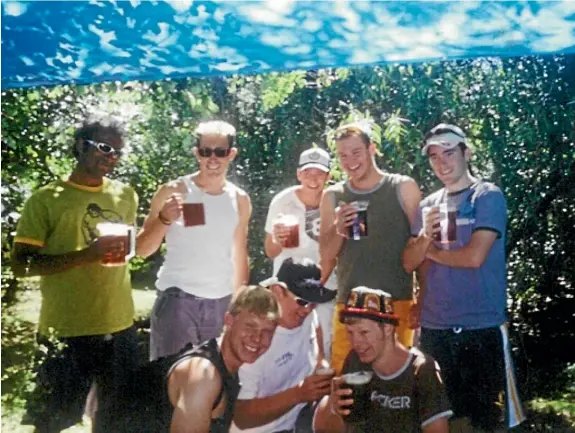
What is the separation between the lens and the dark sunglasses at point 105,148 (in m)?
3.32

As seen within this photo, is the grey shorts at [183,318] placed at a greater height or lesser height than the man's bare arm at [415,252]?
lesser

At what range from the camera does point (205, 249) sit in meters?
3.31

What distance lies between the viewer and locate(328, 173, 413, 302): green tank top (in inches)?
128

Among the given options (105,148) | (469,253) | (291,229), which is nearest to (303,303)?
(291,229)

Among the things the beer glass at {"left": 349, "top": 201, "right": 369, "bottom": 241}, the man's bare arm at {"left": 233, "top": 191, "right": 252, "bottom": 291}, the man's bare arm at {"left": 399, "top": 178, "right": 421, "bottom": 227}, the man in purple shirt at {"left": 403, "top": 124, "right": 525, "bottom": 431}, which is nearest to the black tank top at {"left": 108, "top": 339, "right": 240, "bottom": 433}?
the man's bare arm at {"left": 233, "top": 191, "right": 252, "bottom": 291}

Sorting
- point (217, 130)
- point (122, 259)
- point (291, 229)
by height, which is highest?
point (217, 130)

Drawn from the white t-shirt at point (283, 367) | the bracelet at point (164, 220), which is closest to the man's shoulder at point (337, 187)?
the white t-shirt at point (283, 367)

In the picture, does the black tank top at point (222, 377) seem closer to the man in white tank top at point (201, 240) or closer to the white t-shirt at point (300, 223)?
the man in white tank top at point (201, 240)

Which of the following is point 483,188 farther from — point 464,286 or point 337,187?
point 337,187

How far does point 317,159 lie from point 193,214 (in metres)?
0.55

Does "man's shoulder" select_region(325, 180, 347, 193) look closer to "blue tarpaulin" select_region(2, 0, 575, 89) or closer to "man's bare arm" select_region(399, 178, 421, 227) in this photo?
"man's bare arm" select_region(399, 178, 421, 227)

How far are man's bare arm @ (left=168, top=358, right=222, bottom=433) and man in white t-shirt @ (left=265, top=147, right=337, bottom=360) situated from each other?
0.48 m

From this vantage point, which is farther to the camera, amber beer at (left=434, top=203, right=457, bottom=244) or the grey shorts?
Answer: the grey shorts

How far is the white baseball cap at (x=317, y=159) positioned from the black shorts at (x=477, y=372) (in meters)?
0.78
